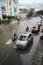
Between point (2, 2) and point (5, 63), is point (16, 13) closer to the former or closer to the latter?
point (2, 2)

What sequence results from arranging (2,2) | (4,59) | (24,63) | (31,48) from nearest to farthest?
(24,63) < (4,59) < (31,48) < (2,2)

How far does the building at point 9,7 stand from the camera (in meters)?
64.1

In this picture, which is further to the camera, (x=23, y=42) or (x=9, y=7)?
(x=9, y=7)

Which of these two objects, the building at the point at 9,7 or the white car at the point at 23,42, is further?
the building at the point at 9,7

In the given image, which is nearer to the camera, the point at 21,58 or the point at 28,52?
the point at 21,58

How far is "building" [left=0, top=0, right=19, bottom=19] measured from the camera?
64.1m

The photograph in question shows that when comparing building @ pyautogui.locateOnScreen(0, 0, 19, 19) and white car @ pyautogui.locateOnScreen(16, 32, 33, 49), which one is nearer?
white car @ pyautogui.locateOnScreen(16, 32, 33, 49)

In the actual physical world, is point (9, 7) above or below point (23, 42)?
below

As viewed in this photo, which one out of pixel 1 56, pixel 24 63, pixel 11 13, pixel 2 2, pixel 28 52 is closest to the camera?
pixel 24 63

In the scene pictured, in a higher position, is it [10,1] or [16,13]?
[10,1]

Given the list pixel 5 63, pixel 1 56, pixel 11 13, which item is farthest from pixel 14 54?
pixel 11 13

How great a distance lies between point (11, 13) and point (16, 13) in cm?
874

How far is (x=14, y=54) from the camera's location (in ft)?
55.1

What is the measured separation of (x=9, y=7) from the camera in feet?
242
